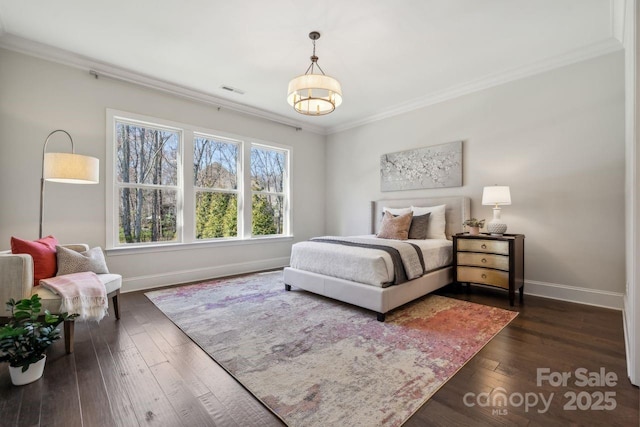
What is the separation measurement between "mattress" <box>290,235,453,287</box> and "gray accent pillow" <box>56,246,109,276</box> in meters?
2.03

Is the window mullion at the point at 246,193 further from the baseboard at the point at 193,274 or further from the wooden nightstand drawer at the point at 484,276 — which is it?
the wooden nightstand drawer at the point at 484,276

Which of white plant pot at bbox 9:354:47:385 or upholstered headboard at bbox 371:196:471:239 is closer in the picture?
white plant pot at bbox 9:354:47:385

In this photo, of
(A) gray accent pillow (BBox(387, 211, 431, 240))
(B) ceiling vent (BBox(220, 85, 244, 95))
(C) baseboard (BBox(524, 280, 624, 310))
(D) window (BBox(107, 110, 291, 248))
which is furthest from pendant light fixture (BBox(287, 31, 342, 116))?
(C) baseboard (BBox(524, 280, 624, 310))

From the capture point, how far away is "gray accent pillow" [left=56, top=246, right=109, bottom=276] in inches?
93.6

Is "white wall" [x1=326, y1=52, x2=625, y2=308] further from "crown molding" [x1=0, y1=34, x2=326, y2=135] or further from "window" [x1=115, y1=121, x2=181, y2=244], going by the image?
"window" [x1=115, y1=121, x2=181, y2=244]

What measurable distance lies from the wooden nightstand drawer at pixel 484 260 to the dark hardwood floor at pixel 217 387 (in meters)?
0.78

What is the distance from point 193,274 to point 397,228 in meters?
3.06

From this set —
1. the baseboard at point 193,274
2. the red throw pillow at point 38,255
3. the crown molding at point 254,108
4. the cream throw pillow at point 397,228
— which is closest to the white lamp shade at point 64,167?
the red throw pillow at point 38,255

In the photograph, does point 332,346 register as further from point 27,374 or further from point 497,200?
point 497,200

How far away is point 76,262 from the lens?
2.44 meters

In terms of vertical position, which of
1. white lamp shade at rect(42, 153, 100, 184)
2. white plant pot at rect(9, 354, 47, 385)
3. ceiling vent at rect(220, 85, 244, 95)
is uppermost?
ceiling vent at rect(220, 85, 244, 95)

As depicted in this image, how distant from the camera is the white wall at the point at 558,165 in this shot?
115 inches

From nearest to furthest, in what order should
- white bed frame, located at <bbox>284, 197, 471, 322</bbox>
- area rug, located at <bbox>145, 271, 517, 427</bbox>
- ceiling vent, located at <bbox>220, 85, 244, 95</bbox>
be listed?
1. area rug, located at <bbox>145, 271, 517, 427</bbox>
2. white bed frame, located at <bbox>284, 197, 471, 322</bbox>
3. ceiling vent, located at <bbox>220, 85, 244, 95</bbox>

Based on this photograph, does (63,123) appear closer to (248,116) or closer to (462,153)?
(248,116)
